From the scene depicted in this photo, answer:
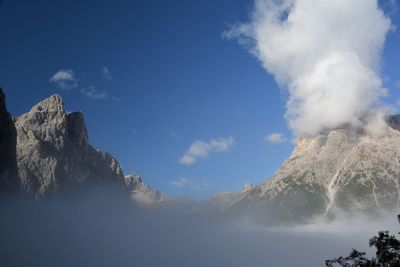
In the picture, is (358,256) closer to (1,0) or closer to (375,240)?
(375,240)

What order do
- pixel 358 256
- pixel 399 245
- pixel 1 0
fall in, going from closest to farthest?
pixel 1 0
pixel 399 245
pixel 358 256

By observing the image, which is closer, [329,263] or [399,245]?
[399,245]

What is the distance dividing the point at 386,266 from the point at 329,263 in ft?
38.5

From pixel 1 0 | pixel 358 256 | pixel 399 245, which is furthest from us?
pixel 358 256

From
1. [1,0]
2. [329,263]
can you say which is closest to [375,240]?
[329,263]

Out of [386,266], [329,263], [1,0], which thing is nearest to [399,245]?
[386,266]

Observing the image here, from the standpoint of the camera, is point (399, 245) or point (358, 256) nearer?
point (399, 245)

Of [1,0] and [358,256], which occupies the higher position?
[1,0]

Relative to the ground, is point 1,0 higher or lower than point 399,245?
higher

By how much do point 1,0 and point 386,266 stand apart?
2851 inches

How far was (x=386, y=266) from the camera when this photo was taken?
80.4 meters

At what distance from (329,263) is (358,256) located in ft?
19.4

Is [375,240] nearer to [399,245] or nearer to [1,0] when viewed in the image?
[399,245]

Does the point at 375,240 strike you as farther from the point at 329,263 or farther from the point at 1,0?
the point at 1,0
